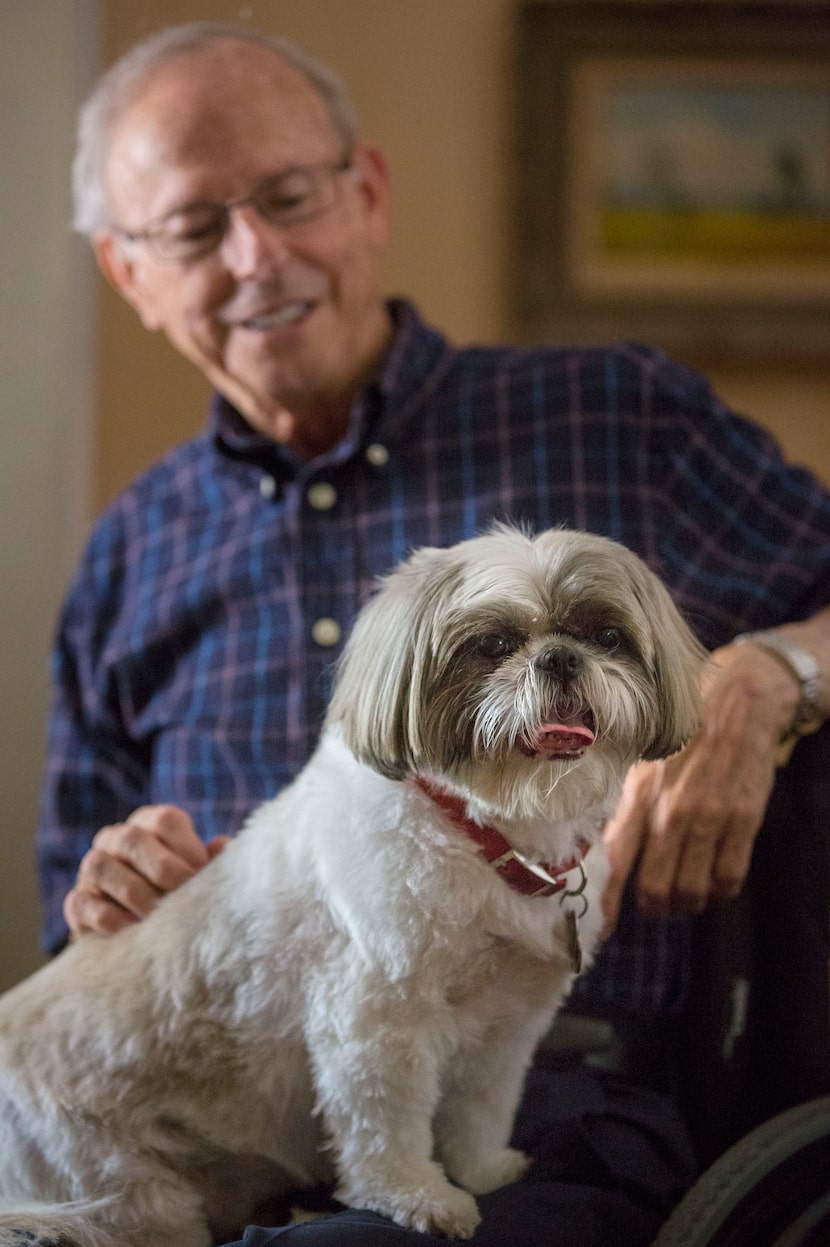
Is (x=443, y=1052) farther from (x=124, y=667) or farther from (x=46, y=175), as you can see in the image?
(x=46, y=175)

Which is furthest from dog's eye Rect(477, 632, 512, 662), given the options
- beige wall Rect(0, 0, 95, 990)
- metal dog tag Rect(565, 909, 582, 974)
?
beige wall Rect(0, 0, 95, 990)

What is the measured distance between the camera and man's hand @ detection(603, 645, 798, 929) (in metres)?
0.91

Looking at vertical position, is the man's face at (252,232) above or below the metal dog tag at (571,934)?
above

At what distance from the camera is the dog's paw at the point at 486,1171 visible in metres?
0.88

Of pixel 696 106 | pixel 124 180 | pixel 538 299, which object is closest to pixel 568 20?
pixel 696 106

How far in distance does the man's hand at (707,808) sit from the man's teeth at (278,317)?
583 millimetres

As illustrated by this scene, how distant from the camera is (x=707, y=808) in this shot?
0.91 metres

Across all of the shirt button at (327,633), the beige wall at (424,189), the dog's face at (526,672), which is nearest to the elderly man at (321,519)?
the shirt button at (327,633)

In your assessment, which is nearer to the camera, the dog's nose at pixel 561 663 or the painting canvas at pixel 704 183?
the dog's nose at pixel 561 663

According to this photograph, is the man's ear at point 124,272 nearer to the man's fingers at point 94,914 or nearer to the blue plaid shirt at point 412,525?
the blue plaid shirt at point 412,525

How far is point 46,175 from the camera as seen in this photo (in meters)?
1.65

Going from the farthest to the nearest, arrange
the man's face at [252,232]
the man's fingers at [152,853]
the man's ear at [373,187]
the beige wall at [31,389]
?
the beige wall at [31,389], the man's ear at [373,187], the man's face at [252,232], the man's fingers at [152,853]

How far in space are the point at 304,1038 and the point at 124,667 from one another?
0.63 m

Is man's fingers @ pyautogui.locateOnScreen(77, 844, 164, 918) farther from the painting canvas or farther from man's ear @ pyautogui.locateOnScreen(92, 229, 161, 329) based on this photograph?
the painting canvas
